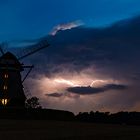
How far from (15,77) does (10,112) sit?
2056 centimetres

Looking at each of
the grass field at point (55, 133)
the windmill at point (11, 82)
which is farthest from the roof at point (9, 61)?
the grass field at point (55, 133)

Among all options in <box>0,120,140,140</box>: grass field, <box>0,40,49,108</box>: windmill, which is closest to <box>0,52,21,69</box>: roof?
<box>0,40,49,108</box>: windmill

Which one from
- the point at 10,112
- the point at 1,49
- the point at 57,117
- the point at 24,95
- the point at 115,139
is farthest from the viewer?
the point at 1,49

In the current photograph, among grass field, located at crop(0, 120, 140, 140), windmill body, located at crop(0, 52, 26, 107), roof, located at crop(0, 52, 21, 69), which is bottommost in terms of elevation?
grass field, located at crop(0, 120, 140, 140)

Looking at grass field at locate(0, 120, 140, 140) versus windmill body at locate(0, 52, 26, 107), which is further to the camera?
windmill body at locate(0, 52, 26, 107)

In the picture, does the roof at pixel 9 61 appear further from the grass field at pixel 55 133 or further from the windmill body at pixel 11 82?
the grass field at pixel 55 133

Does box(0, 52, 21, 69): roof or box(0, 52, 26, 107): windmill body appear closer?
box(0, 52, 26, 107): windmill body

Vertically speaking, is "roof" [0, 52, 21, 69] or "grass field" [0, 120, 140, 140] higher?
"roof" [0, 52, 21, 69]

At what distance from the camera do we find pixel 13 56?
7662 centimetres

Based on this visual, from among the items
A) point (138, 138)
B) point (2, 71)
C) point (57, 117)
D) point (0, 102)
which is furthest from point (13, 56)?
point (138, 138)

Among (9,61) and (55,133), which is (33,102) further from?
(55,133)

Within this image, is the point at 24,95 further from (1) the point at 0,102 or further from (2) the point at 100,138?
(2) the point at 100,138

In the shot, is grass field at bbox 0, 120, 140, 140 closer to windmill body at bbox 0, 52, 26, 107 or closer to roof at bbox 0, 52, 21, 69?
windmill body at bbox 0, 52, 26, 107

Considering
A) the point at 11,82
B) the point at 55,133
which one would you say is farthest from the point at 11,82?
the point at 55,133
